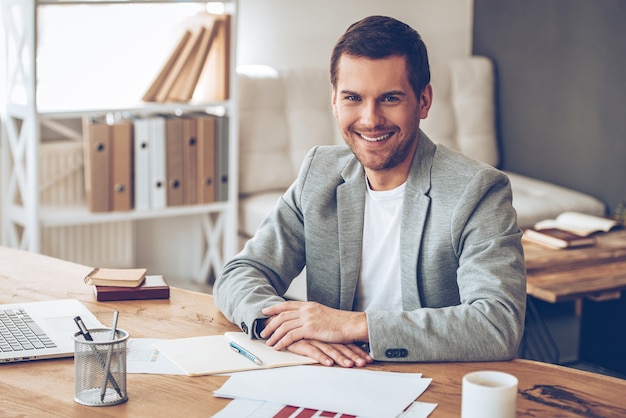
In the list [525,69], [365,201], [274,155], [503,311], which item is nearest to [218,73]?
[274,155]

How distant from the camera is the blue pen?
5.49ft

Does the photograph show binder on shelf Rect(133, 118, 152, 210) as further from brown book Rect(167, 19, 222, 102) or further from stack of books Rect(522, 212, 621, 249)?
stack of books Rect(522, 212, 621, 249)

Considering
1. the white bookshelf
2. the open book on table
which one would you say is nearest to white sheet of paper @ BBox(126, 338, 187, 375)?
the open book on table

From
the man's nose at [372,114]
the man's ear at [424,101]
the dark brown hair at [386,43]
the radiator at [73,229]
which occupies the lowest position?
the radiator at [73,229]

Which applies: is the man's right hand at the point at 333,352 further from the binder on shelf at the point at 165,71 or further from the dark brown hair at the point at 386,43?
the binder on shelf at the point at 165,71

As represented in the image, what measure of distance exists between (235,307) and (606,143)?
302 centimetres

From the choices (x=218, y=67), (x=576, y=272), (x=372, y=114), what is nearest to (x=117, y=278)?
(x=372, y=114)

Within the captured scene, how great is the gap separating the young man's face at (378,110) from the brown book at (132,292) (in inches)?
19.7

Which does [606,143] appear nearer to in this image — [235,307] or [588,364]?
[588,364]

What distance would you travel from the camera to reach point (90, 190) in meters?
3.93

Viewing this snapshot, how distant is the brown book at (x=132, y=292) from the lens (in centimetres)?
204

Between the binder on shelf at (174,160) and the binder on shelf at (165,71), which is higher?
the binder on shelf at (165,71)

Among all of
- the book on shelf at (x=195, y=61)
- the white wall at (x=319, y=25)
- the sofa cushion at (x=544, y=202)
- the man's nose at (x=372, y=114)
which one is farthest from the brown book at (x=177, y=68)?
the man's nose at (x=372, y=114)

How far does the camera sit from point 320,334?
1.75 m
